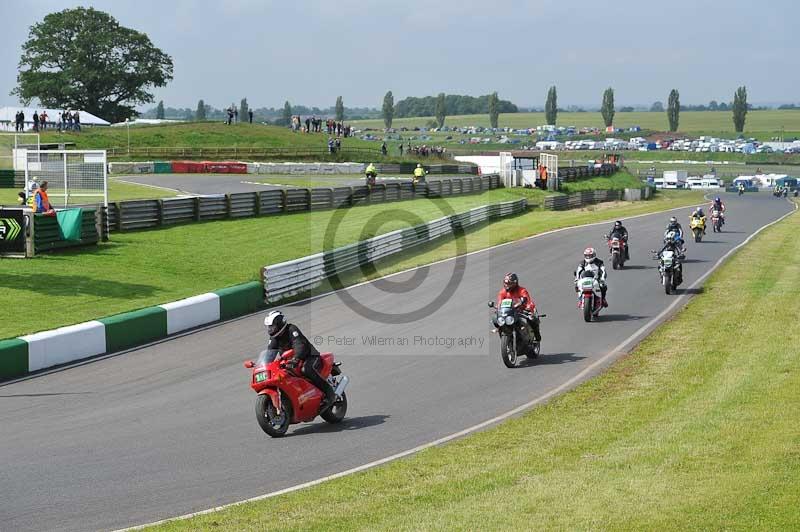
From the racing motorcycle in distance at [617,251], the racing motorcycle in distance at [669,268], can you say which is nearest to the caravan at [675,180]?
the racing motorcycle in distance at [617,251]

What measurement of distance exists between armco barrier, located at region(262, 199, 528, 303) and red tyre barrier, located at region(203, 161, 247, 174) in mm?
26048

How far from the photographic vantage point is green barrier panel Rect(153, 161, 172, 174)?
6744 centimetres

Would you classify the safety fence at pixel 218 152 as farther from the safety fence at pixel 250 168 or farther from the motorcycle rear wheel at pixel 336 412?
the motorcycle rear wheel at pixel 336 412

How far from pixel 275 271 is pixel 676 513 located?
17.9 m

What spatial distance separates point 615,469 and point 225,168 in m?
59.8

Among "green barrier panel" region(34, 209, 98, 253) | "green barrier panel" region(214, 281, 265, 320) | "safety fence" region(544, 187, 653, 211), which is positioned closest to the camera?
"green barrier panel" region(214, 281, 265, 320)

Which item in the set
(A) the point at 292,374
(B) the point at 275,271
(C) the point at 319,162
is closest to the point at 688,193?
(C) the point at 319,162

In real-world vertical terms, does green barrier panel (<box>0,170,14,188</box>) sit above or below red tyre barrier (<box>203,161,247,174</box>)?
below

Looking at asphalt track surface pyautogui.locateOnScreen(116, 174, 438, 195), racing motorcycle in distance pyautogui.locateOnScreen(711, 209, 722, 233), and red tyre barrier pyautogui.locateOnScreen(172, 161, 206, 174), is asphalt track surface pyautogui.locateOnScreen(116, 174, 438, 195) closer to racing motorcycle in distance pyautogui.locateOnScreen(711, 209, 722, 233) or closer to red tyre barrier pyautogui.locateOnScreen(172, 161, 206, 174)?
red tyre barrier pyautogui.locateOnScreen(172, 161, 206, 174)

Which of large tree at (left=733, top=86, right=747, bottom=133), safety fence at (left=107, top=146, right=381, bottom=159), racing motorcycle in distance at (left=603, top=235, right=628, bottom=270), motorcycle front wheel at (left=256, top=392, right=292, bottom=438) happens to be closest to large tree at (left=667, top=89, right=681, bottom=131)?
large tree at (left=733, top=86, right=747, bottom=133)

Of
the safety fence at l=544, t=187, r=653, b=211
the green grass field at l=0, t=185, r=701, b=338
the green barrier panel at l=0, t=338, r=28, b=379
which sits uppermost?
the safety fence at l=544, t=187, r=653, b=211

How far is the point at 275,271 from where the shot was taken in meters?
26.3

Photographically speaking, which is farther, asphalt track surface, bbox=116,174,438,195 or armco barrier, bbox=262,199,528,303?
asphalt track surface, bbox=116,174,438,195

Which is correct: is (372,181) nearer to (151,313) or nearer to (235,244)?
(235,244)
